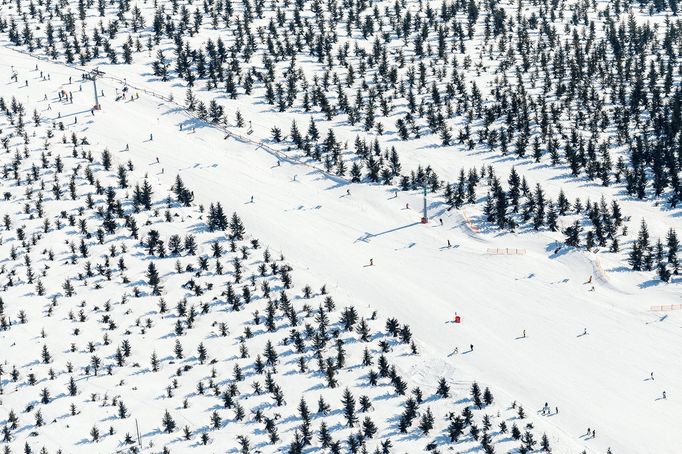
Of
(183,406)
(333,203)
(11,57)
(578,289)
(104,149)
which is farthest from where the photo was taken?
(11,57)

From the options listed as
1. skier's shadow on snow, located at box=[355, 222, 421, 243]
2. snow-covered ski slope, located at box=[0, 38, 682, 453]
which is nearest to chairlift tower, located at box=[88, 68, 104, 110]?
snow-covered ski slope, located at box=[0, 38, 682, 453]

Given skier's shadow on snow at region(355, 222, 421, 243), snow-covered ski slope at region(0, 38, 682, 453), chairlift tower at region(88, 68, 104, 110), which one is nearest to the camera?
snow-covered ski slope at region(0, 38, 682, 453)

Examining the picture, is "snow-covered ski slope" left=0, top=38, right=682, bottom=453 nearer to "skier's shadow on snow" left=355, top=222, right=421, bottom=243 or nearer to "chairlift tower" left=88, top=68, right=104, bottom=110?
"skier's shadow on snow" left=355, top=222, right=421, bottom=243

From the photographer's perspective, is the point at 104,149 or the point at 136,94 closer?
the point at 104,149

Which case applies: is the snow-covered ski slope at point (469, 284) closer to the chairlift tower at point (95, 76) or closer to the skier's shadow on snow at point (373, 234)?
the skier's shadow on snow at point (373, 234)

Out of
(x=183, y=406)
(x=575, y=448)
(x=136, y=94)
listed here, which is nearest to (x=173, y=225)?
(x=183, y=406)

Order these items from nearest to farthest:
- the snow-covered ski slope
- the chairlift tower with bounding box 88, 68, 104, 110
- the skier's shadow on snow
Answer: the snow-covered ski slope → the skier's shadow on snow → the chairlift tower with bounding box 88, 68, 104, 110

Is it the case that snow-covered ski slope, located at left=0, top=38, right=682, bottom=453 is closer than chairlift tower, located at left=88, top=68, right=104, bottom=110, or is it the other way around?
snow-covered ski slope, located at left=0, top=38, right=682, bottom=453

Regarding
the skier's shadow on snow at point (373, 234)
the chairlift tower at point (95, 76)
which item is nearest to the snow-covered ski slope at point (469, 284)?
the skier's shadow on snow at point (373, 234)

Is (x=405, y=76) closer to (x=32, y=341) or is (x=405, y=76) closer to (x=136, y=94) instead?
(x=136, y=94)
